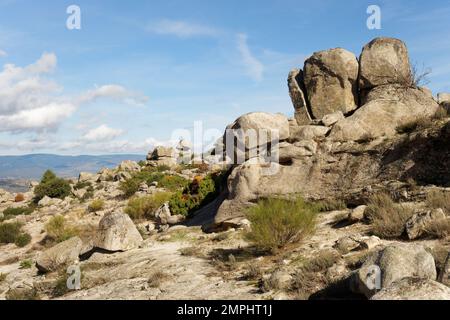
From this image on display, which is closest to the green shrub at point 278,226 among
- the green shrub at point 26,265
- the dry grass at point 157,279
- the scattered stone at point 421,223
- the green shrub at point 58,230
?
the dry grass at point 157,279

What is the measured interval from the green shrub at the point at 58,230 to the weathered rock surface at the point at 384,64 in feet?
49.7

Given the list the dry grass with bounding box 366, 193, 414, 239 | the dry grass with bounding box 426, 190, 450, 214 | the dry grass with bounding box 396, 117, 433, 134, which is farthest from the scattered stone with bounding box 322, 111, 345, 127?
the dry grass with bounding box 426, 190, 450, 214

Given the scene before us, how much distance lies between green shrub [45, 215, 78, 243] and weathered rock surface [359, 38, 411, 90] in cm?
1514

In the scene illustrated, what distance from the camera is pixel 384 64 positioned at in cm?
1612

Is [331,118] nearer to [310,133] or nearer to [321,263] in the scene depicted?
[310,133]

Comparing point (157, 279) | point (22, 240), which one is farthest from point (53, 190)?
point (157, 279)

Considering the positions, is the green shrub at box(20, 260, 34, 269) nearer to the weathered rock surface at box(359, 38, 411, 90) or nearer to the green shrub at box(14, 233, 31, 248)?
the green shrub at box(14, 233, 31, 248)

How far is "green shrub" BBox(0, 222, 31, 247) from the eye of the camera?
20500 mm

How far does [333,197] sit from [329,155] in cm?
164

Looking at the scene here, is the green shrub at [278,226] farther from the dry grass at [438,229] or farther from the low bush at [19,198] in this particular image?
the low bush at [19,198]

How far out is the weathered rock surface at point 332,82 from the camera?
16844 mm

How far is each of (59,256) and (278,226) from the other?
803 centimetres
